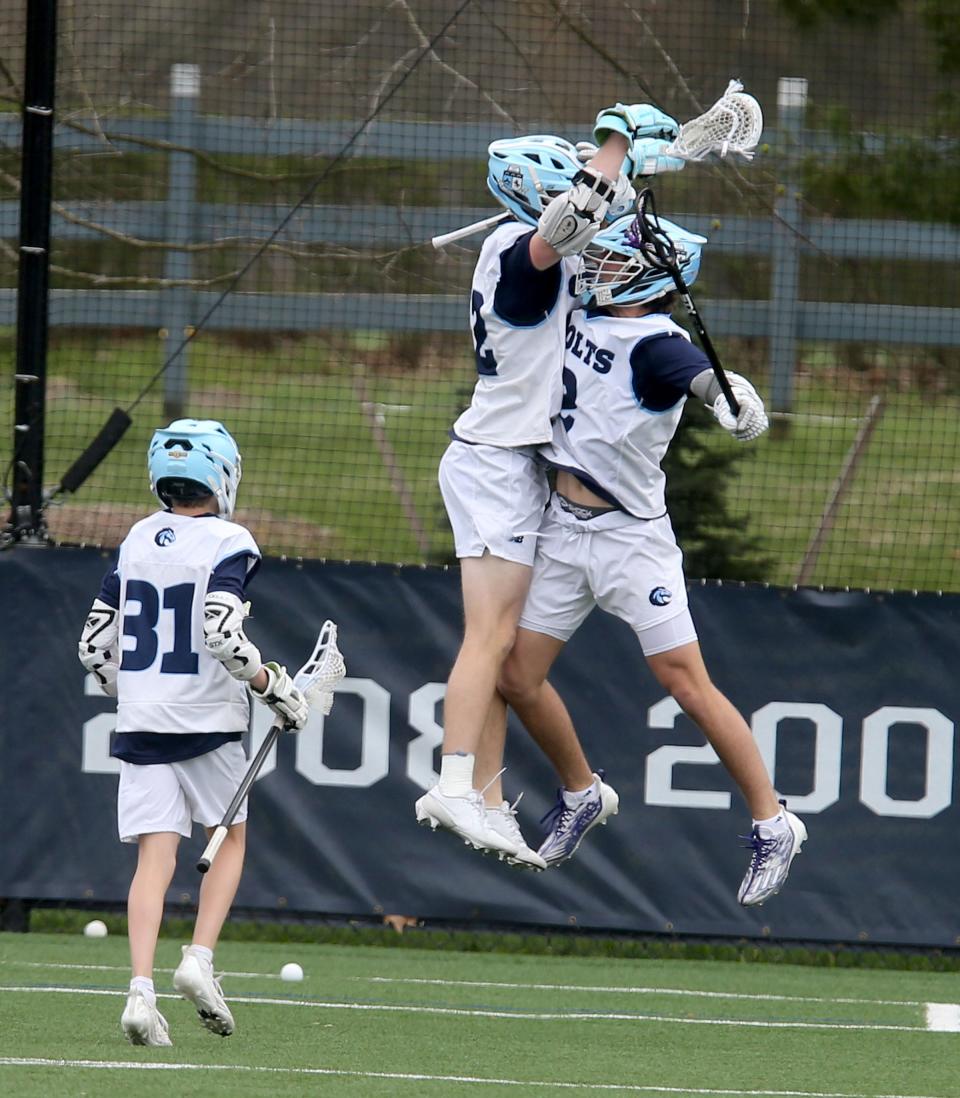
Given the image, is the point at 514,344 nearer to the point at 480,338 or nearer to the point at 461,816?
the point at 480,338

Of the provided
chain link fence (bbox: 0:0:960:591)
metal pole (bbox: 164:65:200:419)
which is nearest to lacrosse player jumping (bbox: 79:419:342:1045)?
chain link fence (bbox: 0:0:960:591)

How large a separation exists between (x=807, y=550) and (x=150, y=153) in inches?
137

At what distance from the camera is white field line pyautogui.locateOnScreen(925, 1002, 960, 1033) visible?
6.25 meters

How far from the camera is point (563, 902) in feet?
25.5

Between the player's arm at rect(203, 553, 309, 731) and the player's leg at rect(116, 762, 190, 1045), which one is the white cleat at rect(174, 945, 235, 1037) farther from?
the player's arm at rect(203, 553, 309, 731)

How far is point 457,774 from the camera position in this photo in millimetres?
5359

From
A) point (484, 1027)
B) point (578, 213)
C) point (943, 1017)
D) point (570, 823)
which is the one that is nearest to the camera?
point (578, 213)

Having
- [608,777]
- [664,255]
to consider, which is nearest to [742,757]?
[664,255]

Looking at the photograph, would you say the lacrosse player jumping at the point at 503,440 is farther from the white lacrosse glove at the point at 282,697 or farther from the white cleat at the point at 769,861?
the white cleat at the point at 769,861

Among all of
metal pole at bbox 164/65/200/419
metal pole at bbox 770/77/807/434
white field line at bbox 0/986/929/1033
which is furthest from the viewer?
metal pole at bbox 164/65/200/419

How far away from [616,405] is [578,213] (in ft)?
2.34

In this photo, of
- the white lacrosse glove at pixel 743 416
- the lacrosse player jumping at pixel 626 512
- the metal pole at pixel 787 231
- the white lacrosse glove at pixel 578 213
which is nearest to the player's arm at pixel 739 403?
the white lacrosse glove at pixel 743 416

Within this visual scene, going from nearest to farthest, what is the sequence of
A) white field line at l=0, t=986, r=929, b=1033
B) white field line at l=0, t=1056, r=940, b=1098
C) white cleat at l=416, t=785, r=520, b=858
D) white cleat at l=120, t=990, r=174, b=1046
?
white field line at l=0, t=1056, r=940, b=1098
white cleat at l=120, t=990, r=174, b=1046
white cleat at l=416, t=785, r=520, b=858
white field line at l=0, t=986, r=929, b=1033

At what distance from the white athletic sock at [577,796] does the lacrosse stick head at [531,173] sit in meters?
1.64
